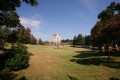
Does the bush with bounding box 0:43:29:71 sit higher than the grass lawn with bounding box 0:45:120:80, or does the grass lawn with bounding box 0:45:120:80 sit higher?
the bush with bounding box 0:43:29:71

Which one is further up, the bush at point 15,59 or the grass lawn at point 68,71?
the bush at point 15,59

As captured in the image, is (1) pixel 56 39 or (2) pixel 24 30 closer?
(2) pixel 24 30

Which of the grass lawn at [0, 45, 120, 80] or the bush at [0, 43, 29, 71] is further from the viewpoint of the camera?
the bush at [0, 43, 29, 71]

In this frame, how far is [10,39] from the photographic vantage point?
12344 millimetres

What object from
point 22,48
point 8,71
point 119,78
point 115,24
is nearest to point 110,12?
point 115,24

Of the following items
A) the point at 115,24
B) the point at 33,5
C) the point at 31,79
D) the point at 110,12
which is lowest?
the point at 31,79

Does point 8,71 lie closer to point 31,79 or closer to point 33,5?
point 31,79

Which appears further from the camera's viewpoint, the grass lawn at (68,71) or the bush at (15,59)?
the bush at (15,59)

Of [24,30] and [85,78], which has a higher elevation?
[24,30]

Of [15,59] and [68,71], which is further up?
[15,59]

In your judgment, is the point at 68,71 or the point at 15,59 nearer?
the point at 15,59

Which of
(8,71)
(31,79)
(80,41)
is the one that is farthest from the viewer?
(80,41)

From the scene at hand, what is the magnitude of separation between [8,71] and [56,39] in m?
27.3

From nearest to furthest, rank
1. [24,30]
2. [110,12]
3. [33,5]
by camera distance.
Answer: [33,5]
[24,30]
[110,12]
